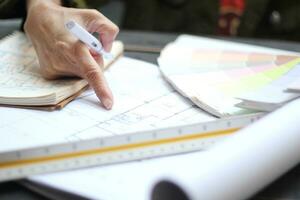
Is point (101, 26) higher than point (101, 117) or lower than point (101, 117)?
higher

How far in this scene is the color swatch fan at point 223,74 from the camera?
0.71 metres

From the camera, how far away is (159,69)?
0.89 m

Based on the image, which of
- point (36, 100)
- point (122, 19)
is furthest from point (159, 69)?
point (122, 19)

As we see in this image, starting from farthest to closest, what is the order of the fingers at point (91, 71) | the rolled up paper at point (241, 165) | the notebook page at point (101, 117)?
the fingers at point (91, 71), the notebook page at point (101, 117), the rolled up paper at point (241, 165)

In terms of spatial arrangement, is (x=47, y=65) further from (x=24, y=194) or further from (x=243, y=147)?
(x=243, y=147)

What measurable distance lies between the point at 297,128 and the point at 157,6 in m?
1.00

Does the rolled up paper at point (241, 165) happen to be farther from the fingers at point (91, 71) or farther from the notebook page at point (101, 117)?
the fingers at point (91, 71)

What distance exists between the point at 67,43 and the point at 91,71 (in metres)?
0.07

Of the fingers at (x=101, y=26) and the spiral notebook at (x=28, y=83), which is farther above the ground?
the fingers at (x=101, y=26)

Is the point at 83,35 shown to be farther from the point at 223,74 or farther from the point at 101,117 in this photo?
the point at 223,74

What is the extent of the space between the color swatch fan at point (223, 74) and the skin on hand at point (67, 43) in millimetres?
135

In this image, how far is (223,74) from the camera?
82 cm

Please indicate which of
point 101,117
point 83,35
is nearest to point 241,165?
point 101,117

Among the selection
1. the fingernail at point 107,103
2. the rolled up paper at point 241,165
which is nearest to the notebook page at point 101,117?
the fingernail at point 107,103
